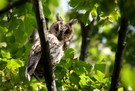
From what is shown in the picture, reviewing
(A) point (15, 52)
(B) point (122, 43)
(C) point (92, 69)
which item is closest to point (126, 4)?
(B) point (122, 43)

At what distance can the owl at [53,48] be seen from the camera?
3.71 m

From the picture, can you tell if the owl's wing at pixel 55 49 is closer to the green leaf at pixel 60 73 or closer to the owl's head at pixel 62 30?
the green leaf at pixel 60 73

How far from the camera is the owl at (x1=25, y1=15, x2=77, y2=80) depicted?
371 cm

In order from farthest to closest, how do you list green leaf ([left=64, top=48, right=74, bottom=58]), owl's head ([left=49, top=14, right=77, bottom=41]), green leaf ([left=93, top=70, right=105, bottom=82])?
owl's head ([left=49, top=14, right=77, bottom=41]) → green leaf ([left=64, top=48, right=74, bottom=58]) → green leaf ([left=93, top=70, right=105, bottom=82])

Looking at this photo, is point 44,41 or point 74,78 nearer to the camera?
point 44,41

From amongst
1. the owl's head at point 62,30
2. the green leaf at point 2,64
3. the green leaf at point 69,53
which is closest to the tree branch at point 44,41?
the green leaf at point 69,53

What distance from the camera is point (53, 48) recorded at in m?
4.19

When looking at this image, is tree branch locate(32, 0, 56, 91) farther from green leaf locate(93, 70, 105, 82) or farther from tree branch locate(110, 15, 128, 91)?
green leaf locate(93, 70, 105, 82)

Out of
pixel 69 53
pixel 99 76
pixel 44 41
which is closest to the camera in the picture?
pixel 44 41

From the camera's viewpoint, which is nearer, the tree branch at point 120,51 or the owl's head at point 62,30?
the tree branch at point 120,51

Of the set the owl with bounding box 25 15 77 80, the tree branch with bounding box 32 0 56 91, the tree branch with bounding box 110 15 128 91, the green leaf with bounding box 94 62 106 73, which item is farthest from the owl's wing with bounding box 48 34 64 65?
the tree branch with bounding box 110 15 128 91

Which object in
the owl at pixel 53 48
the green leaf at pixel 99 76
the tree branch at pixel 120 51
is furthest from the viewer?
the owl at pixel 53 48

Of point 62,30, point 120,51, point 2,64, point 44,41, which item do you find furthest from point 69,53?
point 120,51

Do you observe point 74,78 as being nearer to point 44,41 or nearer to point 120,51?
point 44,41
